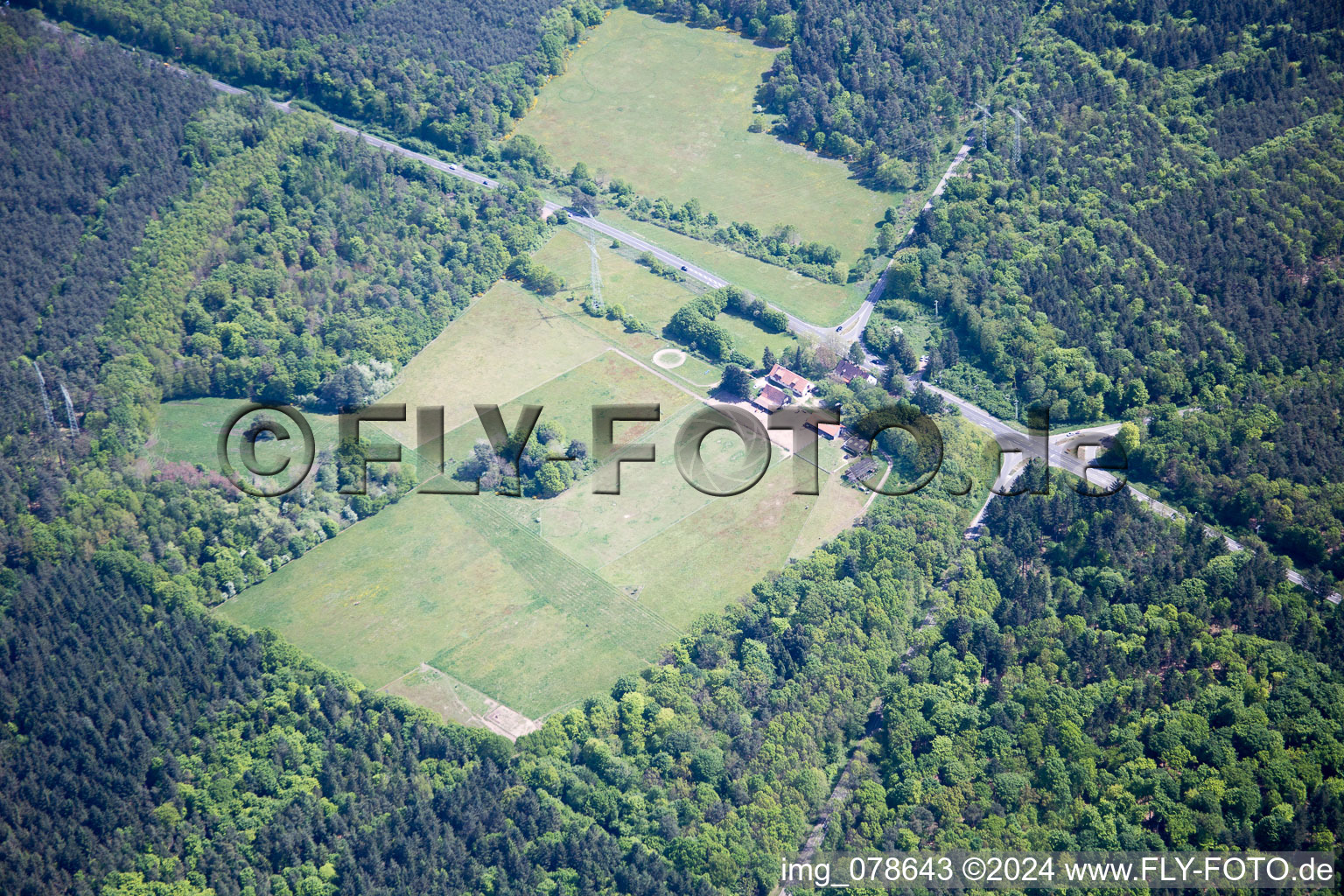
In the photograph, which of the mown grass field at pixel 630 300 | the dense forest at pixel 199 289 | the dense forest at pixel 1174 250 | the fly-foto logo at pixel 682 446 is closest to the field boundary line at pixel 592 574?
the fly-foto logo at pixel 682 446

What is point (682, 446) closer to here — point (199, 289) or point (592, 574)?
point (592, 574)

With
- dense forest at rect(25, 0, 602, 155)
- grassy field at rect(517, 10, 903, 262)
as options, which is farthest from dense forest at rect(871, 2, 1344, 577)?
dense forest at rect(25, 0, 602, 155)

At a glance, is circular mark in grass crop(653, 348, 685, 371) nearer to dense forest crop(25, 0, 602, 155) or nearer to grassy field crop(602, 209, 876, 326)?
grassy field crop(602, 209, 876, 326)

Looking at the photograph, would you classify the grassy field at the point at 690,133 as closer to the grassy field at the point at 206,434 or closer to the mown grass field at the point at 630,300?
the mown grass field at the point at 630,300

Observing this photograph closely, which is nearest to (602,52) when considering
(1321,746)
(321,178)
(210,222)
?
(321,178)

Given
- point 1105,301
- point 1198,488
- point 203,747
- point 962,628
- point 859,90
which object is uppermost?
point 859,90

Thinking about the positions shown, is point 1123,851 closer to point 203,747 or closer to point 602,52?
point 203,747
